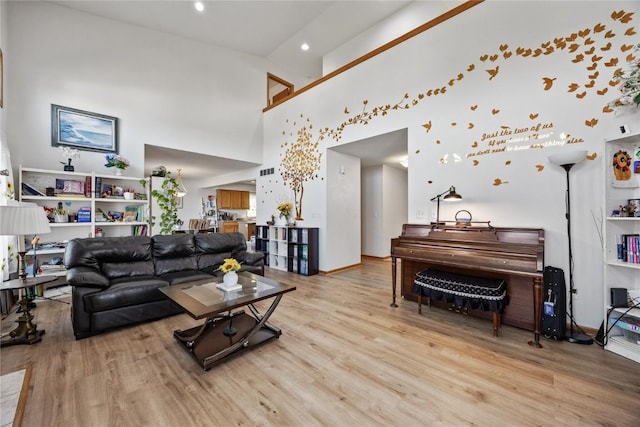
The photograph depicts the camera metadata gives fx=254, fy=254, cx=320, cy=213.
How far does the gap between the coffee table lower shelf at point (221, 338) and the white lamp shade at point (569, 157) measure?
3.17m

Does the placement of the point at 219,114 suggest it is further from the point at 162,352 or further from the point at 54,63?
the point at 162,352

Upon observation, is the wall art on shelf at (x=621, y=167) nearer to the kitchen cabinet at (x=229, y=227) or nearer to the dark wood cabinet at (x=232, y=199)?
the kitchen cabinet at (x=229, y=227)

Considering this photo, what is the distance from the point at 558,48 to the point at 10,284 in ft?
19.4

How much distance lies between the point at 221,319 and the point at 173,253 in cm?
148

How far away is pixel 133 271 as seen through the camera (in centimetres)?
319

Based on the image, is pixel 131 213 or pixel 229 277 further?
pixel 131 213

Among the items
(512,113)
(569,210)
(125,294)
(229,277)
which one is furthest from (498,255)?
(125,294)

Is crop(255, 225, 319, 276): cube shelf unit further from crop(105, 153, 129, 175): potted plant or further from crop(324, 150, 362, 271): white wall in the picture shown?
crop(105, 153, 129, 175): potted plant

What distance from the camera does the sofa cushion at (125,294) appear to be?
8.27ft

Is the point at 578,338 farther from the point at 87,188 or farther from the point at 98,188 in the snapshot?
the point at 87,188

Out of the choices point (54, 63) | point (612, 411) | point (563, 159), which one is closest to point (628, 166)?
point (563, 159)

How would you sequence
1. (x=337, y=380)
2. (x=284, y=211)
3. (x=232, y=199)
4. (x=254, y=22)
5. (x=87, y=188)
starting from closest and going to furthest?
(x=337, y=380) < (x=87, y=188) < (x=254, y=22) < (x=284, y=211) < (x=232, y=199)

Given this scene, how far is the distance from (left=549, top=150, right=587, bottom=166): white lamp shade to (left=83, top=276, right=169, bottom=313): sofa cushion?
434 cm

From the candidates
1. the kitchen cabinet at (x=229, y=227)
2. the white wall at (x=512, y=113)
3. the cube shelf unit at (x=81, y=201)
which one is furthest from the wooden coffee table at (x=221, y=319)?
the kitchen cabinet at (x=229, y=227)
